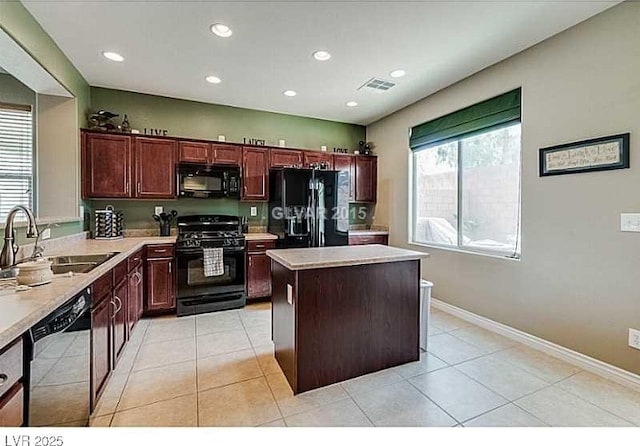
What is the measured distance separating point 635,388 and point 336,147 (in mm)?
4490

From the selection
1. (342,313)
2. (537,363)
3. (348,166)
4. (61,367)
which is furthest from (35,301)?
(348,166)

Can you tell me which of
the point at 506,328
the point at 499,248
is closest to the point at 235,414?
the point at 506,328

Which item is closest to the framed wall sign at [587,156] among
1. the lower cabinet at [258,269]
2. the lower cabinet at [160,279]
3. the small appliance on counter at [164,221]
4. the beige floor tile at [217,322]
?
the lower cabinet at [258,269]

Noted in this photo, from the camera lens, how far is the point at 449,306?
380 cm

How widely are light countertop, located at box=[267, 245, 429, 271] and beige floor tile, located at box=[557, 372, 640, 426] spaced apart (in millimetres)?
1402

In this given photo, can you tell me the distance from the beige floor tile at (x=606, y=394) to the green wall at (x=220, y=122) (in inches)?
168

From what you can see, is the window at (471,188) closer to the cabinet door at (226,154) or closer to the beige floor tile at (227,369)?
the cabinet door at (226,154)

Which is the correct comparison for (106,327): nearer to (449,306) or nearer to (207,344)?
(207,344)

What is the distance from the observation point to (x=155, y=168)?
3.88 meters

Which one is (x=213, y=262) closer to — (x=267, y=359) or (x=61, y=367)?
(x=267, y=359)

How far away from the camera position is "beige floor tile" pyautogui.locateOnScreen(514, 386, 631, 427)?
1.82m

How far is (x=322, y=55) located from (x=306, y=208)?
1909mm

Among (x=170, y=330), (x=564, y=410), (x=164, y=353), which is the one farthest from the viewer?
(x=170, y=330)

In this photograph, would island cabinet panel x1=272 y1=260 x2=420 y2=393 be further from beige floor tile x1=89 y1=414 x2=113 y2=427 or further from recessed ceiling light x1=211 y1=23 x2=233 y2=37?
recessed ceiling light x1=211 y1=23 x2=233 y2=37
